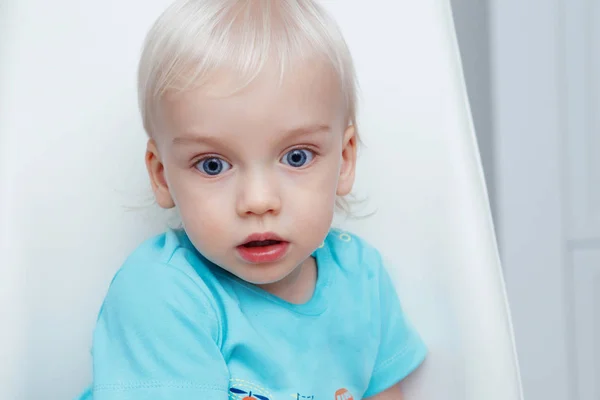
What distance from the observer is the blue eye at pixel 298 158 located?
0.69 metres

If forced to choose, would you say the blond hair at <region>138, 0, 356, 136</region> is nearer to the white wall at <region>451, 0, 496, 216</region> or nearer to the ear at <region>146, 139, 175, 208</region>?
the ear at <region>146, 139, 175, 208</region>

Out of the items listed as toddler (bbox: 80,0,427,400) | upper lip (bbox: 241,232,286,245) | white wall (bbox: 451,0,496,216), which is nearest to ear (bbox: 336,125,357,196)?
toddler (bbox: 80,0,427,400)

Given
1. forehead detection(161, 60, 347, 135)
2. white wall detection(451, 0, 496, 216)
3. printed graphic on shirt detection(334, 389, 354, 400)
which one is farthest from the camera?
white wall detection(451, 0, 496, 216)

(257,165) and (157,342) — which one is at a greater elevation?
(257,165)

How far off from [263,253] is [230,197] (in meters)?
0.05

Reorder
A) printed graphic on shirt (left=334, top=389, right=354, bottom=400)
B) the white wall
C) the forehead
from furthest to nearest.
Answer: the white wall → printed graphic on shirt (left=334, top=389, right=354, bottom=400) → the forehead

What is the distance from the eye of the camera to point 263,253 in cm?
69

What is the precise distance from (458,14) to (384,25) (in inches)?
15.3

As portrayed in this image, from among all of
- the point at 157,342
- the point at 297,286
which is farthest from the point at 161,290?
the point at 297,286

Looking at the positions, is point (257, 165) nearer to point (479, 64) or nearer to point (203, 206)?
point (203, 206)

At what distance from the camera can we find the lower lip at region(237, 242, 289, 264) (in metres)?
0.69

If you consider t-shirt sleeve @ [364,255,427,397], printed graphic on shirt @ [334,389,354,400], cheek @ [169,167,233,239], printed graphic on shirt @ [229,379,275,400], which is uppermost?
cheek @ [169,167,233,239]

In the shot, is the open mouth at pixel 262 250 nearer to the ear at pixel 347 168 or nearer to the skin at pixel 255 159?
the skin at pixel 255 159

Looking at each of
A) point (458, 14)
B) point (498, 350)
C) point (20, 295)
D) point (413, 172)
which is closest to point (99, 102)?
point (20, 295)
